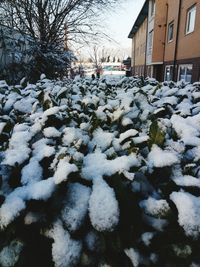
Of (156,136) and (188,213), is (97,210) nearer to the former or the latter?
(188,213)

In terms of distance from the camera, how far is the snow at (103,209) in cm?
110

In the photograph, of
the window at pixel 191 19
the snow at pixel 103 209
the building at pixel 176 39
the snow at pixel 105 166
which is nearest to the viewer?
the snow at pixel 103 209

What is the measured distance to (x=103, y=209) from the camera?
1128 mm

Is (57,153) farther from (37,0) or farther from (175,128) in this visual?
(37,0)

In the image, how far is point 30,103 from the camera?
8.38 ft

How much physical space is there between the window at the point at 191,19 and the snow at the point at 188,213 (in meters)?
13.6

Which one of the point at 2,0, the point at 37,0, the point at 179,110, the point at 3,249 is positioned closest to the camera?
the point at 3,249

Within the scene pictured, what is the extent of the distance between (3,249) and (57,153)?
0.50 metres

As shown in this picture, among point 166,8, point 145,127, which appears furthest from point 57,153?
point 166,8

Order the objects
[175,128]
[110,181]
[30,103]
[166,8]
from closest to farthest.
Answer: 1. [110,181]
2. [175,128]
3. [30,103]
4. [166,8]

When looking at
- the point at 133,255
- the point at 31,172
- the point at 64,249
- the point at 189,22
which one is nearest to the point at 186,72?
the point at 189,22

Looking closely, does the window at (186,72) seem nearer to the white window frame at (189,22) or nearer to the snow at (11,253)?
the white window frame at (189,22)

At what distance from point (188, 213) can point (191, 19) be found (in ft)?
47.5

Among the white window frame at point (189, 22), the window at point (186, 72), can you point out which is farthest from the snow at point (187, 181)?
the white window frame at point (189, 22)
